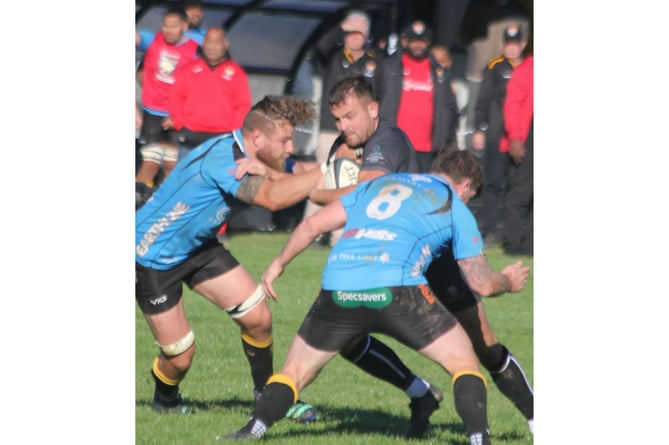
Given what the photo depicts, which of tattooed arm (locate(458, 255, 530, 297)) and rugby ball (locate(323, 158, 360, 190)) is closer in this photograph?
tattooed arm (locate(458, 255, 530, 297))

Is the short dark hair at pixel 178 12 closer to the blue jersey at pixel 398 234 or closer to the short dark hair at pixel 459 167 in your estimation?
the short dark hair at pixel 459 167

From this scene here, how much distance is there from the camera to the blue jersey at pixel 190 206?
7.52 m

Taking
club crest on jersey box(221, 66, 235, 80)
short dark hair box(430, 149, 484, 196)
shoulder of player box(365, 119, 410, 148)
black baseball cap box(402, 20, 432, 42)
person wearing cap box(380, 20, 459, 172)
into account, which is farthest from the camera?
person wearing cap box(380, 20, 459, 172)

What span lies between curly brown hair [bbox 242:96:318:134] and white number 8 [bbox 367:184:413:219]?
3.70 feet

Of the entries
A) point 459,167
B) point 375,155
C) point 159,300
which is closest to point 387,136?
point 375,155

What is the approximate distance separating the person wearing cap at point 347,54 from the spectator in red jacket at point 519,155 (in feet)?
4.17

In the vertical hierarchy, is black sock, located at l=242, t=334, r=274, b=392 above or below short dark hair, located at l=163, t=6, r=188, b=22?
below

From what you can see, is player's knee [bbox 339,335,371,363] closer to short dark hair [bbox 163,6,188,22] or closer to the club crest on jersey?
short dark hair [bbox 163,6,188,22]

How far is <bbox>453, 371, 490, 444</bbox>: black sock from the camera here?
6.39m

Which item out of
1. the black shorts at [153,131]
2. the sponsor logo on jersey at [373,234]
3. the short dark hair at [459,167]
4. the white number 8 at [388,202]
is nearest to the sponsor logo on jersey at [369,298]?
the sponsor logo on jersey at [373,234]

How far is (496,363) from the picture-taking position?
7.50 meters

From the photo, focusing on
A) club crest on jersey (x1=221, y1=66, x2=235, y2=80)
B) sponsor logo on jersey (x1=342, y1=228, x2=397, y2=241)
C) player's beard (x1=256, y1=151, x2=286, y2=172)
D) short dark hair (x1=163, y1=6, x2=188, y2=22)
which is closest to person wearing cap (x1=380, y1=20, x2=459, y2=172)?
club crest on jersey (x1=221, y1=66, x2=235, y2=80)

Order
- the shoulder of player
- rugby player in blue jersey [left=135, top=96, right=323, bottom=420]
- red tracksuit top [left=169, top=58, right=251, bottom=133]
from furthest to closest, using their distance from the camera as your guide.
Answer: red tracksuit top [left=169, top=58, right=251, bottom=133]
the shoulder of player
rugby player in blue jersey [left=135, top=96, right=323, bottom=420]
